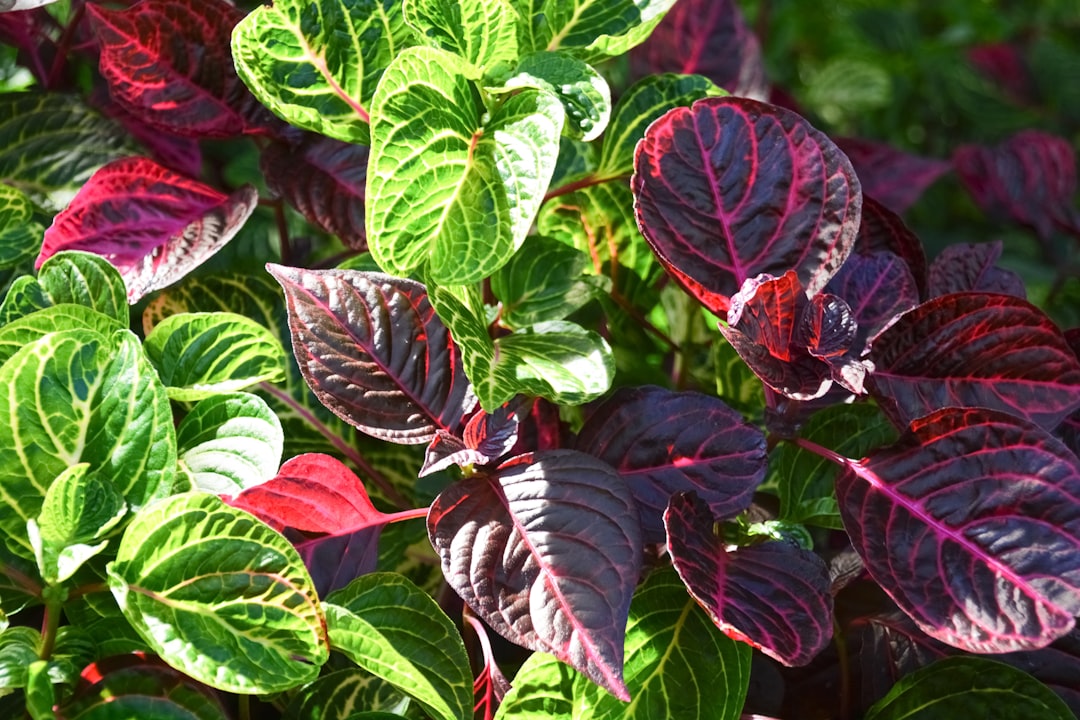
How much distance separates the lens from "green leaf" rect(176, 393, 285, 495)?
629 mm

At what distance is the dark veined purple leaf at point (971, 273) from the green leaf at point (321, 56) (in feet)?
1.43

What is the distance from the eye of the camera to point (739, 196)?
68 cm

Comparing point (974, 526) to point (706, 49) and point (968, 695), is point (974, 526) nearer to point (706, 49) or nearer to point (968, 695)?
point (968, 695)

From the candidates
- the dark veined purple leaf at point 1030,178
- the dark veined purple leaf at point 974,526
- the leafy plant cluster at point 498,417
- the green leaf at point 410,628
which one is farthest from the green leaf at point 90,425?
the dark veined purple leaf at point 1030,178

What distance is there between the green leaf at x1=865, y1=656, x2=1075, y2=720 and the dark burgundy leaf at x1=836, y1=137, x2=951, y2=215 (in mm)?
595

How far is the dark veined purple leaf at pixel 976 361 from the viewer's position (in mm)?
654

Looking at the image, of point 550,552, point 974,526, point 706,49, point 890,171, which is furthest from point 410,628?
point 890,171

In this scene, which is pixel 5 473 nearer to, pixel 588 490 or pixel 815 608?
pixel 588 490

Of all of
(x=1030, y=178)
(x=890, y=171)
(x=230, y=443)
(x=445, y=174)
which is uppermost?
(x=445, y=174)

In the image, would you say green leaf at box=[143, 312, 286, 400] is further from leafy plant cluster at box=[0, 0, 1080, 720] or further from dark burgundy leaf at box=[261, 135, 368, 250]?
dark burgundy leaf at box=[261, 135, 368, 250]

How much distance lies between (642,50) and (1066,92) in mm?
989

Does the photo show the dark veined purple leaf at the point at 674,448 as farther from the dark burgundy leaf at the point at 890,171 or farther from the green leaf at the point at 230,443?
the dark burgundy leaf at the point at 890,171

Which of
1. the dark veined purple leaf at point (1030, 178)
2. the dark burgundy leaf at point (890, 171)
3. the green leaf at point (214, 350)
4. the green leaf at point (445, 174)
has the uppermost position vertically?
the green leaf at point (445, 174)

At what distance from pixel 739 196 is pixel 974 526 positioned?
254mm
